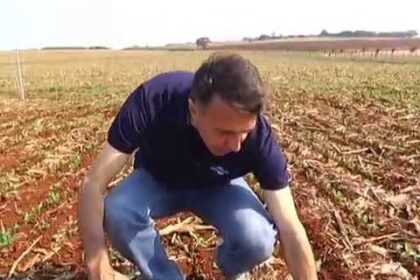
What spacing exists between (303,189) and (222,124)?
4.14 meters

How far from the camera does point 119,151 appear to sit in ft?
12.1

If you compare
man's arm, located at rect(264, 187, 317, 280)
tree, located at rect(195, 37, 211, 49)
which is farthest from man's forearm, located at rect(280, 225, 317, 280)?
tree, located at rect(195, 37, 211, 49)

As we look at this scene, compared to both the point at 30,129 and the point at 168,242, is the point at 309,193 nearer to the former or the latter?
the point at 168,242

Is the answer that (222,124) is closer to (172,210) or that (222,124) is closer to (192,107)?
(192,107)

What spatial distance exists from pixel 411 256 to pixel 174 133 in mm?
2236

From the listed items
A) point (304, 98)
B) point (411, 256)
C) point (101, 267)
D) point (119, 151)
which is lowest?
point (304, 98)

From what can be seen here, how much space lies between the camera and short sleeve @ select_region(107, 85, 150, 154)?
368 cm

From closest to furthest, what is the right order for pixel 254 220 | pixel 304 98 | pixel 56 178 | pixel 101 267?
pixel 101 267
pixel 254 220
pixel 56 178
pixel 304 98

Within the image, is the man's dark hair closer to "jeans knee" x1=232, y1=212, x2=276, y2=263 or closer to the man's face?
the man's face

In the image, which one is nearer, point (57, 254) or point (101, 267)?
point (101, 267)

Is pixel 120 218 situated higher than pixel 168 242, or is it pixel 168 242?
pixel 120 218

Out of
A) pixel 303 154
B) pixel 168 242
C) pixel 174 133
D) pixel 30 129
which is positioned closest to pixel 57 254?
pixel 168 242

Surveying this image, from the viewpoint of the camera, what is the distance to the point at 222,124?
10.6ft

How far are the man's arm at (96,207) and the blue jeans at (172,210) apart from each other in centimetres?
35
